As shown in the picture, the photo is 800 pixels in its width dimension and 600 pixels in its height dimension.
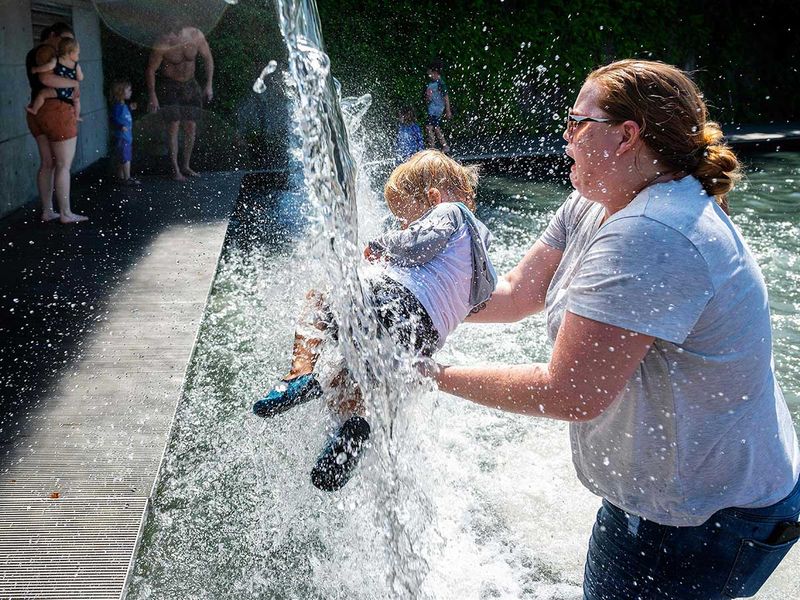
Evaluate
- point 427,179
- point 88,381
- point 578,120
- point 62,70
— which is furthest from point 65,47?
point 578,120

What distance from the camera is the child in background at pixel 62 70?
775cm

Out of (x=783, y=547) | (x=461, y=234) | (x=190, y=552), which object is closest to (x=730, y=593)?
(x=783, y=547)

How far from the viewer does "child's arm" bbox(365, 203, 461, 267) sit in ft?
9.22

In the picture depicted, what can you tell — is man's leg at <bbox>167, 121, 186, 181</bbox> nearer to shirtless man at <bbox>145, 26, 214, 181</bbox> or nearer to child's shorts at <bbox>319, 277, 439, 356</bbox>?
shirtless man at <bbox>145, 26, 214, 181</bbox>

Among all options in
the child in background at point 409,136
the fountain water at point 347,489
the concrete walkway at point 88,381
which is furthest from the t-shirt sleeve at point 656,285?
the child in background at point 409,136

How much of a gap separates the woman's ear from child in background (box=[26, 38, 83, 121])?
7.56 meters

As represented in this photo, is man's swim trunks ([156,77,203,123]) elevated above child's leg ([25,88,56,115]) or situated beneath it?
situated beneath

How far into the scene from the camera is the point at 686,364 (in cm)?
150

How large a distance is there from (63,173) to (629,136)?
739 centimetres

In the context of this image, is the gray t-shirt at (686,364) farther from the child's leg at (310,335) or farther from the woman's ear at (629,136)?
the child's leg at (310,335)

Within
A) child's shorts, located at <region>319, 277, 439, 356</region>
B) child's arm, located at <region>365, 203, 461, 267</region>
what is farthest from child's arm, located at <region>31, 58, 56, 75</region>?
child's shorts, located at <region>319, 277, 439, 356</region>

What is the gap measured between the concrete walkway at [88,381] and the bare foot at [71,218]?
0.13 meters

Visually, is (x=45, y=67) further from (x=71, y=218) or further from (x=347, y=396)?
(x=347, y=396)

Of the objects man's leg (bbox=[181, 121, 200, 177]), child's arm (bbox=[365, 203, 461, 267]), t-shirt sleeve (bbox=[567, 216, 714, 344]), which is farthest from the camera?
man's leg (bbox=[181, 121, 200, 177])
